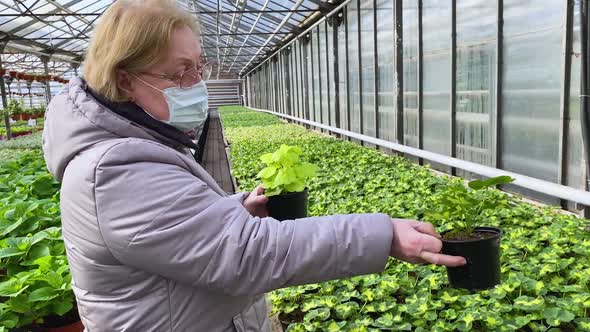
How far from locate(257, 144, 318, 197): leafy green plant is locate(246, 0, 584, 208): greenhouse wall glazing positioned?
2896 millimetres

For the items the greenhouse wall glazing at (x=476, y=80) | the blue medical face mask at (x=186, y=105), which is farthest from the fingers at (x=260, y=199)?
the greenhouse wall glazing at (x=476, y=80)

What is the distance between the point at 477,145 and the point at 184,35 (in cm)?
471

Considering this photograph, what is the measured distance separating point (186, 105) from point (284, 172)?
2.30 feet

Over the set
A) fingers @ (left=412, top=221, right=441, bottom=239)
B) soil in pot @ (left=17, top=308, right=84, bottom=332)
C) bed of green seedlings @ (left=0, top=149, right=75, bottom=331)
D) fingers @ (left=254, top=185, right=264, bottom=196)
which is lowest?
soil in pot @ (left=17, top=308, right=84, bottom=332)

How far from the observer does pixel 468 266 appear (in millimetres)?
1318

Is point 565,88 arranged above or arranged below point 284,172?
above

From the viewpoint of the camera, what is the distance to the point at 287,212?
1778 millimetres

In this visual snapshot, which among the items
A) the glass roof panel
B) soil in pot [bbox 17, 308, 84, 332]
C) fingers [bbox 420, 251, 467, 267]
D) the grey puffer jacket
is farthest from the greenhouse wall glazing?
soil in pot [bbox 17, 308, 84, 332]

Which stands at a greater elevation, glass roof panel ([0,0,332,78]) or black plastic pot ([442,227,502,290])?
glass roof panel ([0,0,332,78])

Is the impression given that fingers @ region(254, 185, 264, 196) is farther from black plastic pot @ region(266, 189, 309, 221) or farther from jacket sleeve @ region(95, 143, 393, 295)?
jacket sleeve @ region(95, 143, 393, 295)

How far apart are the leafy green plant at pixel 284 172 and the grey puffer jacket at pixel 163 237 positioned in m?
0.74

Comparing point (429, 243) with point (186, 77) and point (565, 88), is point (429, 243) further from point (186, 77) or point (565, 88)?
point (565, 88)

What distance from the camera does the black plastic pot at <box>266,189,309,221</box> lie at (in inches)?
69.3

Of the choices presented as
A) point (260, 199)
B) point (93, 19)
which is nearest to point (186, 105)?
point (260, 199)
